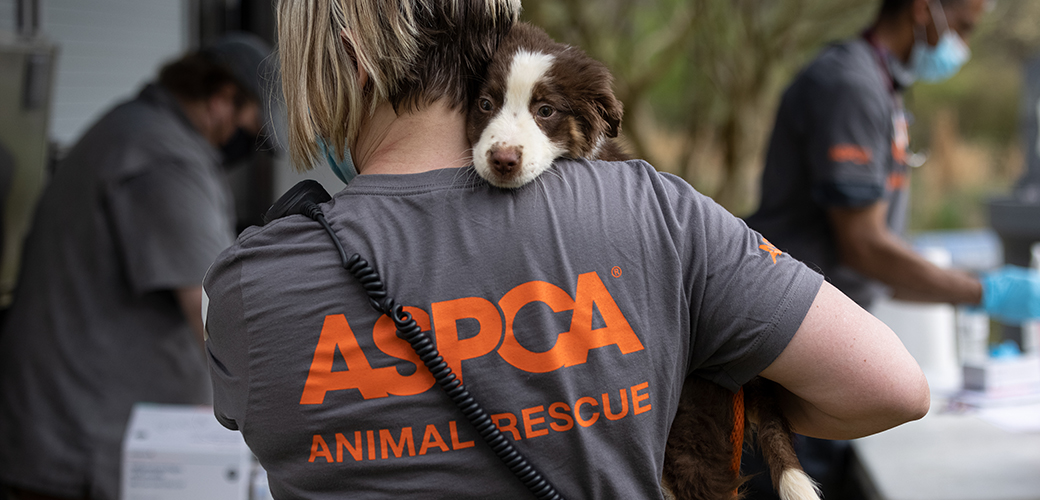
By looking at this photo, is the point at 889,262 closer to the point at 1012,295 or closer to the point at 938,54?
the point at 1012,295

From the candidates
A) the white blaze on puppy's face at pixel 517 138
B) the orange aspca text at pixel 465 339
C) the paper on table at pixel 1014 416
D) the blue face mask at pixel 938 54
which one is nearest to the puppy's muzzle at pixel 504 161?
the white blaze on puppy's face at pixel 517 138

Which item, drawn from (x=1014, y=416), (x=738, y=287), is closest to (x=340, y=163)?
(x=738, y=287)

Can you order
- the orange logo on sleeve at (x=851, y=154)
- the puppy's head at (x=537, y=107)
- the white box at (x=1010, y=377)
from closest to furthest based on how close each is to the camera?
the puppy's head at (x=537, y=107)
the orange logo on sleeve at (x=851, y=154)
the white box at (x=1010, y=377)

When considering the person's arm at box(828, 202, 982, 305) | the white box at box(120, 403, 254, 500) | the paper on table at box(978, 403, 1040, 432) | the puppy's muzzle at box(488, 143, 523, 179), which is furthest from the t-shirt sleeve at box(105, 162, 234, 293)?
the paper on table at box(978, 403, 1040, 432)

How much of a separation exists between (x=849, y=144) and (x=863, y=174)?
0.36 ft

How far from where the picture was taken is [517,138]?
1152mm

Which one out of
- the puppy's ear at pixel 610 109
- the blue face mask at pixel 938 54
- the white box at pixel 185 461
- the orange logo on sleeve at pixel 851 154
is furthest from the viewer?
the blue face mask at pixel 938 54

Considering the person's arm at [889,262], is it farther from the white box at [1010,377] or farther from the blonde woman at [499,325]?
the blonde woman at [499,325]

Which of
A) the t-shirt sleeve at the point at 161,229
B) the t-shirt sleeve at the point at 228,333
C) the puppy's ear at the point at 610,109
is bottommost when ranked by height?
the t-shirt sleeve at the point at 161,229

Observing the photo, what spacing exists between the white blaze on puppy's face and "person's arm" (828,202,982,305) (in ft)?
5.83

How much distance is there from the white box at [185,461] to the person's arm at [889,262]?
2.05 m

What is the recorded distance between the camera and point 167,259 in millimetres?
2510

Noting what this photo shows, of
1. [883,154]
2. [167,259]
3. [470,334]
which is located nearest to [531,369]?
[470,334]

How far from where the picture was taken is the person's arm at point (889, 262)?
264 centimetres
